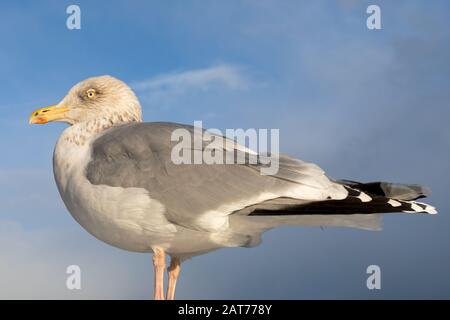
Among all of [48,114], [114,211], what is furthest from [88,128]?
[114,211]

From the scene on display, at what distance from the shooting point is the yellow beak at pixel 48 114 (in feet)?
18.5

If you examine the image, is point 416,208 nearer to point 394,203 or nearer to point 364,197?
point 394,203

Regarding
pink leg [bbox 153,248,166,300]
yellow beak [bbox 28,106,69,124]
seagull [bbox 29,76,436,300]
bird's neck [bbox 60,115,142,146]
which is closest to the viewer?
seagull [bbox 29,76,436,300]

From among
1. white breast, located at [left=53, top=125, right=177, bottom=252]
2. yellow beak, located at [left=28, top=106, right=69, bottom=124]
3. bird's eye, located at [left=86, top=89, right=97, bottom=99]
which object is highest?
bird's eye, located at [left=86, top=89, right=97, bottom=99]

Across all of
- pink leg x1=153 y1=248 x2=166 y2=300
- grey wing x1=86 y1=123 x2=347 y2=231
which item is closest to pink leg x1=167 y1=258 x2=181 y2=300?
pink leg x1=153 y1=248 x2=166 y2=300

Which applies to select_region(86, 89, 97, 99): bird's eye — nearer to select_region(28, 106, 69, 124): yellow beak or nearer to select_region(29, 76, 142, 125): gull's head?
select_region(29, 76, 142, 125): gull's head

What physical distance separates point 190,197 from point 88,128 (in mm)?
1410

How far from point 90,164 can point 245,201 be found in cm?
133

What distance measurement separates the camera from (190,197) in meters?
4.48

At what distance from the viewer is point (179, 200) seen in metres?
4.48

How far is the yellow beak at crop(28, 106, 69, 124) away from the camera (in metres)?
5.65

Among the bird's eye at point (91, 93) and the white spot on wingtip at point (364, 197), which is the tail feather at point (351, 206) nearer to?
the white spot on wingtip at point (364, 197)
